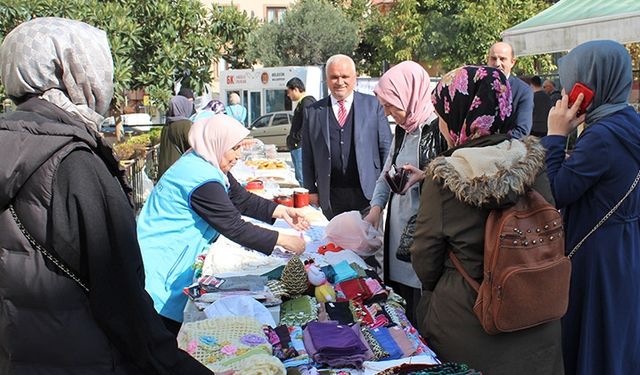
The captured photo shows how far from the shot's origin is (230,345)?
211cm

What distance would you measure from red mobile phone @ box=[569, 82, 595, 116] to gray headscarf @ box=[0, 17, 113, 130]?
80.8 inches

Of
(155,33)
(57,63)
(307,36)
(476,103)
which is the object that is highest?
(307,36)

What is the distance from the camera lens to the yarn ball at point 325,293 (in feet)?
8.53

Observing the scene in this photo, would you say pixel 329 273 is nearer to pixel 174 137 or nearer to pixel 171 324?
pixel 171 324

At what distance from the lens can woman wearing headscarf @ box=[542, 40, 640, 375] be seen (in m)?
2.60

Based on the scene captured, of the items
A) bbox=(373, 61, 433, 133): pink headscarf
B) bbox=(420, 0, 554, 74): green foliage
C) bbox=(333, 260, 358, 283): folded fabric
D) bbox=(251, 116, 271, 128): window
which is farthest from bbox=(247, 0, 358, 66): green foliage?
bbox=(333, 260, 358, 283): folded fabric

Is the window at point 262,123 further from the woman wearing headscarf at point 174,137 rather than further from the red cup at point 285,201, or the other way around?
the red cup at point 285,201

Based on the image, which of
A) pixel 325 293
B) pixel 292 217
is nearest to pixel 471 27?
pixel 292 217

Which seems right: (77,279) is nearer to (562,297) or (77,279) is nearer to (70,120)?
(70,120)

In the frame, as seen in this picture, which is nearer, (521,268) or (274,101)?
(521,268)

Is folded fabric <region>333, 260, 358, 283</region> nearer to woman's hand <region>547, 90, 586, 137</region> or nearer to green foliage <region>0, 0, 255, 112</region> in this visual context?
woman's hand <region>547, 90, 586, 137</region>

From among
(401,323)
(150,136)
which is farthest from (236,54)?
(401,323)

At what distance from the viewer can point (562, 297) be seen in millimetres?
2090

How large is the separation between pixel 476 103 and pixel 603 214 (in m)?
0.95
